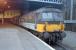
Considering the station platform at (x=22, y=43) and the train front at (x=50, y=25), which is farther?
the train front at (x=50, y=25)

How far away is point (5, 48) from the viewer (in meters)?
10.6

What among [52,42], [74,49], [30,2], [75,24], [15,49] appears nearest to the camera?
[15,49]

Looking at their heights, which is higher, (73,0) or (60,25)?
(73,0)

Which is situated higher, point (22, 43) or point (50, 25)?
point (50, 25)

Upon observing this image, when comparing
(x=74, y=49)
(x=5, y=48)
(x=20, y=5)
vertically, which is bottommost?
(x=74, y=49)

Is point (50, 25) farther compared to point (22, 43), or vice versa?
point (50, 25)

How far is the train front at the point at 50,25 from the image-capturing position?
1757cm

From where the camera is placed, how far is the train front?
17.6 meters

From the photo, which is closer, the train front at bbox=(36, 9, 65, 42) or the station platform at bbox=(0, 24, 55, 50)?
the station platform at bbox=(0, 24, 55, 50)

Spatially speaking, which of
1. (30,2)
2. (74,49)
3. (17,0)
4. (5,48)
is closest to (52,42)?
(74,49)

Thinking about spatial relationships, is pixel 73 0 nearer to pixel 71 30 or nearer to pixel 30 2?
pixel 71 30

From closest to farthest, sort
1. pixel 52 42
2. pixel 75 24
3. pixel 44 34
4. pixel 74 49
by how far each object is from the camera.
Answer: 1. pixel 74 49
2. pixel 44 34
3. pixel 52 42
4. pixel 75 24

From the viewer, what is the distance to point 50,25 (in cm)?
1780

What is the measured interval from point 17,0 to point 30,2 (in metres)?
3.14
